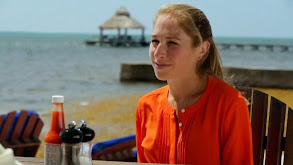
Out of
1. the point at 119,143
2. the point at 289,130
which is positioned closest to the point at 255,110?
the point at 289,130

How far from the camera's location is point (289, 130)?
96.4 inches

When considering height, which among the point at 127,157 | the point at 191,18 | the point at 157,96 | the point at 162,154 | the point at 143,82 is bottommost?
the point at 143,82

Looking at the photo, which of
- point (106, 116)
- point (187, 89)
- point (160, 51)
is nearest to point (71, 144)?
point (160, 51)

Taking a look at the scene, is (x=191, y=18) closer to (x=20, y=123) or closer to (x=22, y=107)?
(x=20, y=123)

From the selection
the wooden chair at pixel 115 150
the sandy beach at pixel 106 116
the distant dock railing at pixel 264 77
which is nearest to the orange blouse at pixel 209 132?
the wooden chair at pixel 115 150

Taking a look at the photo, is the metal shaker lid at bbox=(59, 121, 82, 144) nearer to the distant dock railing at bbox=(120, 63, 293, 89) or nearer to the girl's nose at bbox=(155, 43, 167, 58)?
the girl's nose at bbox=(155, 43, 167, 58)

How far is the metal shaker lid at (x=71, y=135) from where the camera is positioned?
66.3 inches

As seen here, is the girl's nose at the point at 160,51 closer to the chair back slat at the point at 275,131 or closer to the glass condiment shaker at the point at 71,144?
the glass condiment shaker at the point at 71,144

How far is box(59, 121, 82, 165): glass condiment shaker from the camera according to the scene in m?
1.69

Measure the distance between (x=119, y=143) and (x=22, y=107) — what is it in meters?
9.69

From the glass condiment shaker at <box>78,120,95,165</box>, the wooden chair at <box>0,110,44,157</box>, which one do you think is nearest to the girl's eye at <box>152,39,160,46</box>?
the glass condiment shaker at <box>78,120,95,165</box>

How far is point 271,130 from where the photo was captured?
2.56 m

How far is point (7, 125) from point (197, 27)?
147 inches

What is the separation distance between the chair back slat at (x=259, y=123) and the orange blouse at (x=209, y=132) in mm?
432
